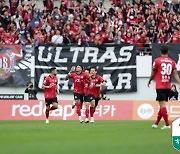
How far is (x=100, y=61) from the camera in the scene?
3416 cm

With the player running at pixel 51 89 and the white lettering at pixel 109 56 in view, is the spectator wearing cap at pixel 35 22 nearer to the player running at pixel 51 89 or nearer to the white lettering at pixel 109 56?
the white lettering at pixel 109 56

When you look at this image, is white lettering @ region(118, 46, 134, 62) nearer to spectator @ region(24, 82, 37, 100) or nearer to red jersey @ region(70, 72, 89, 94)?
spectator @ region(24, 82, 37, 100)

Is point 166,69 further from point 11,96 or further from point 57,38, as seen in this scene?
point 11,96

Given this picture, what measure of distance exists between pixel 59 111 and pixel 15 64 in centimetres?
472

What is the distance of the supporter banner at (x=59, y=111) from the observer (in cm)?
3008

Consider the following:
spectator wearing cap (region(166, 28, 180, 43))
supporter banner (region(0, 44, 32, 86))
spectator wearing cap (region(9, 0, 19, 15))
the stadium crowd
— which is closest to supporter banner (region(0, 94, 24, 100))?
supporter banner (region(0, 44, 32, 86))

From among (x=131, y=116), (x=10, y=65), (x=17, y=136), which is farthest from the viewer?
(x=10, y=65)

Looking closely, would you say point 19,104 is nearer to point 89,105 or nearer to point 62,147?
point 89,105

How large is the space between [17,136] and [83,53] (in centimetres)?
1767

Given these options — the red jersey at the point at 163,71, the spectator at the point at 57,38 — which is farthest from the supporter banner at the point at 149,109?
the red jersey at the point at 163,71

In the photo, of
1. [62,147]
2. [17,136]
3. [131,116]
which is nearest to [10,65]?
[131,116]

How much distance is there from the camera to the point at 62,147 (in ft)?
42.3

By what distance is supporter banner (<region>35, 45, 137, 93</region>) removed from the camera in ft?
111

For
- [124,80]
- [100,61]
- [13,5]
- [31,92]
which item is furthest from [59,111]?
[13,5]
